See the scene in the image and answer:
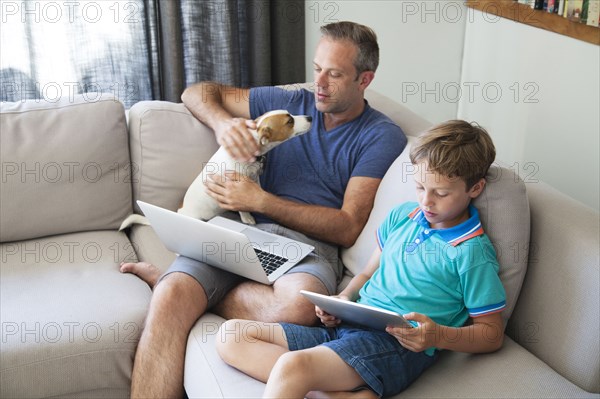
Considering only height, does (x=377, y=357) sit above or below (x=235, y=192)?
below

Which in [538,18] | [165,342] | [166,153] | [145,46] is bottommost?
[165,342]

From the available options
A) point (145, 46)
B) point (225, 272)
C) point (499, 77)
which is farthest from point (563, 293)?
point (145, 46)

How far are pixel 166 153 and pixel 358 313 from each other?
108 cm

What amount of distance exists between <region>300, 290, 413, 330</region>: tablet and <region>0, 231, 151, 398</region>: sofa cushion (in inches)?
23.4

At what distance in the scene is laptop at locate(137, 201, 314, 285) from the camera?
191 centimetres

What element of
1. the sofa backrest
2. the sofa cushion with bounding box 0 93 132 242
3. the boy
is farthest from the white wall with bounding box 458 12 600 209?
the sofa cushion with bounding box 0 93 132 242

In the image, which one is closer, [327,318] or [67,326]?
[327,318]

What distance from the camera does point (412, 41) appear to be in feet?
12.0

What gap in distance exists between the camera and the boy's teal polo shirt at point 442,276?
170 cm

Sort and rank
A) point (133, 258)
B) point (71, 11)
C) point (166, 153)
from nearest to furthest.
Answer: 1. point (133, 258)
2. point (166, 153)
3. point (71, 11)

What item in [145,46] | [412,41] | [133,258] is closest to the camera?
[133,258]

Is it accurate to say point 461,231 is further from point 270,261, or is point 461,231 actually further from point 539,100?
point 539,100

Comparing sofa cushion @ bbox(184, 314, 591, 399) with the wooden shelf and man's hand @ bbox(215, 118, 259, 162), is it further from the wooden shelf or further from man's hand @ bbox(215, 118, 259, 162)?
the wooden shelf

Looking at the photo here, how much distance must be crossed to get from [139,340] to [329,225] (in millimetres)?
623
